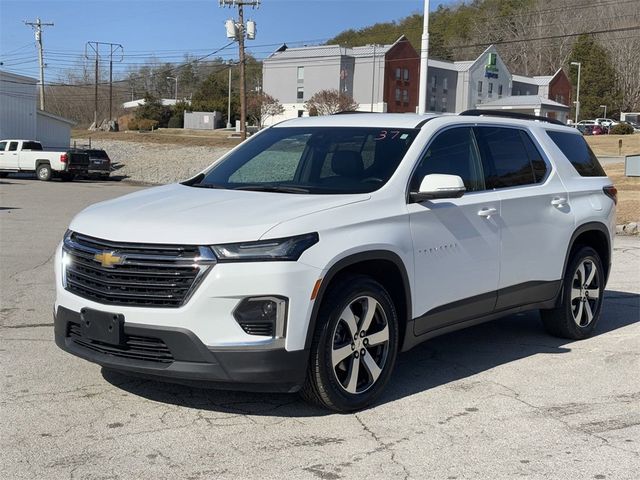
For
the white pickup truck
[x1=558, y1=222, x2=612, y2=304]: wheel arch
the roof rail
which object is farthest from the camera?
the white pickup truck

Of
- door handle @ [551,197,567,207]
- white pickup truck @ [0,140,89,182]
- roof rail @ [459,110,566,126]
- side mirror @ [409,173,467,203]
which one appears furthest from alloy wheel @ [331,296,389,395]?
white pickup truck @ [0,140,89,182]

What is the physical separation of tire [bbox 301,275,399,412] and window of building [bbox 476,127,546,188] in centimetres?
165

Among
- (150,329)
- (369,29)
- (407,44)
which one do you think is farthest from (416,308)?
(369,29)

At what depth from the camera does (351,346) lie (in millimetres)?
4676

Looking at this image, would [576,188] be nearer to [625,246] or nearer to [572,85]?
[625,246]

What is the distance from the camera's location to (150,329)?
423 centimetres

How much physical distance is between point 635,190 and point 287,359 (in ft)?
72.3

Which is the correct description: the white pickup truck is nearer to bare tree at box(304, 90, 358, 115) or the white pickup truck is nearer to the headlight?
the headlight

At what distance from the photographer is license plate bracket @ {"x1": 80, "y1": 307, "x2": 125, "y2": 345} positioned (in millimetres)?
4309

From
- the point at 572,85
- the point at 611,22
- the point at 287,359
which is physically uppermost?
the point at 611,22

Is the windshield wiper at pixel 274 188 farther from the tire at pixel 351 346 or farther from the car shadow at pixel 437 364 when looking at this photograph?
the car shadow at pixel 437 364

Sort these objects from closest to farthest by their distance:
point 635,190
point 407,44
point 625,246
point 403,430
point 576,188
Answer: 1. point 403,430
2. point 576,188
3. point 625,246
4. point 635,190
5. point 407,44

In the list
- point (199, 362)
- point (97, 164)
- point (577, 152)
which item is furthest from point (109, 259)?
point (97, 164)

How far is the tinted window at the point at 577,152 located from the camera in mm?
6902
